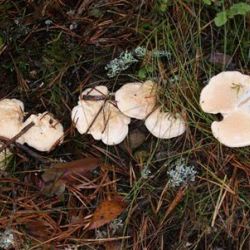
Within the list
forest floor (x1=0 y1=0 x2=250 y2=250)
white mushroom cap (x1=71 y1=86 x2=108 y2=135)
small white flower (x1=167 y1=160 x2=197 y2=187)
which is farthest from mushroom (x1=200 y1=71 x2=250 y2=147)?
white mushroom cap (x1=71 y1=86 x2=108 y2=135)

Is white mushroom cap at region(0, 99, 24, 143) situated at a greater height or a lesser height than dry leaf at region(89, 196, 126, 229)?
greater

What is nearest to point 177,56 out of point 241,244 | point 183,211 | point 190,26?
point 190,26

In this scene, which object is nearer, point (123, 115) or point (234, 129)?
point (234, 129)

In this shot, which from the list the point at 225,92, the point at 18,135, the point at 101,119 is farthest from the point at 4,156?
the point at 225,92

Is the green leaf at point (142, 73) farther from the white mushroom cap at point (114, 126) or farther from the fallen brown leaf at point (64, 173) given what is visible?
the fallen brown leaf at point (64, 173)

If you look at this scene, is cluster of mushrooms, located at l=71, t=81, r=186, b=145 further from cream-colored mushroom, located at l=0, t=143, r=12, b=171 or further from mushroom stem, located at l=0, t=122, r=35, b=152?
cream-colored mushroom, located at l=0, t=143, r=12, b=171

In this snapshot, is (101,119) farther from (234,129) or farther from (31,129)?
(234,129)
